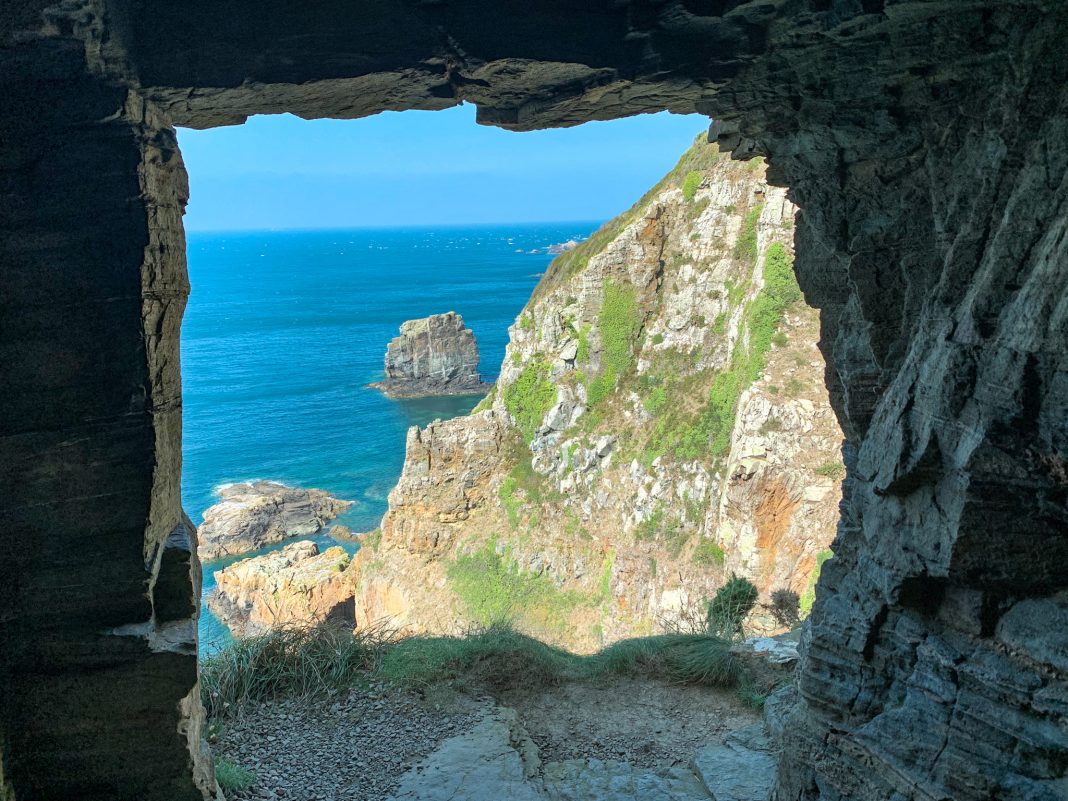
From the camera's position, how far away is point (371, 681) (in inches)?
388

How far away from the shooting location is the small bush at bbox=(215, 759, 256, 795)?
7.45 meters

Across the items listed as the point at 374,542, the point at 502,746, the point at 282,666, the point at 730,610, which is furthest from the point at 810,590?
the point at 374,542

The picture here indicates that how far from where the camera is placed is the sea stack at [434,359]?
6856 centimetres

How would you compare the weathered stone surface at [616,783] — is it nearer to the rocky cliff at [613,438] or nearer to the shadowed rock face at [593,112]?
the shadowed rock face at [593,112]

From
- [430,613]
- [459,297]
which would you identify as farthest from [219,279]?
[430,613]

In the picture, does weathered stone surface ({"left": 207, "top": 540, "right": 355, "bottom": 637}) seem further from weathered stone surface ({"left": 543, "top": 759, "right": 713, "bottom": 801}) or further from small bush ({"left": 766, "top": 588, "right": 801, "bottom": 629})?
weathered stone surface ({"left": 543, "top": 759, "right": 713, "bottom": 801})

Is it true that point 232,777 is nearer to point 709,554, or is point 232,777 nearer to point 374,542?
point 709,554

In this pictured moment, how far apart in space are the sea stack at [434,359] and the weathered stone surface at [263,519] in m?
21.3

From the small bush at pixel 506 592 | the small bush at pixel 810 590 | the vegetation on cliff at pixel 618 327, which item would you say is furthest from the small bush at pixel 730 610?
the vegetation on cliff at pixel 618 327

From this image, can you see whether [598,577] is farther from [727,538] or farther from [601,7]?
[601,7]

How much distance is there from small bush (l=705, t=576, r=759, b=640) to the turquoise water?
752 centimetres

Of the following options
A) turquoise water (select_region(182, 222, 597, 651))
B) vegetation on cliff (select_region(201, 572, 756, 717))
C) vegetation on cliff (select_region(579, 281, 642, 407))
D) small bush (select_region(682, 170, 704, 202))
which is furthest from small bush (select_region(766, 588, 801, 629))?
small bush (select_region(682, 170, 704, 202))

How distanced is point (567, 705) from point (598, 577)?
18.3 meters

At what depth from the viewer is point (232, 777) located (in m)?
7.56
